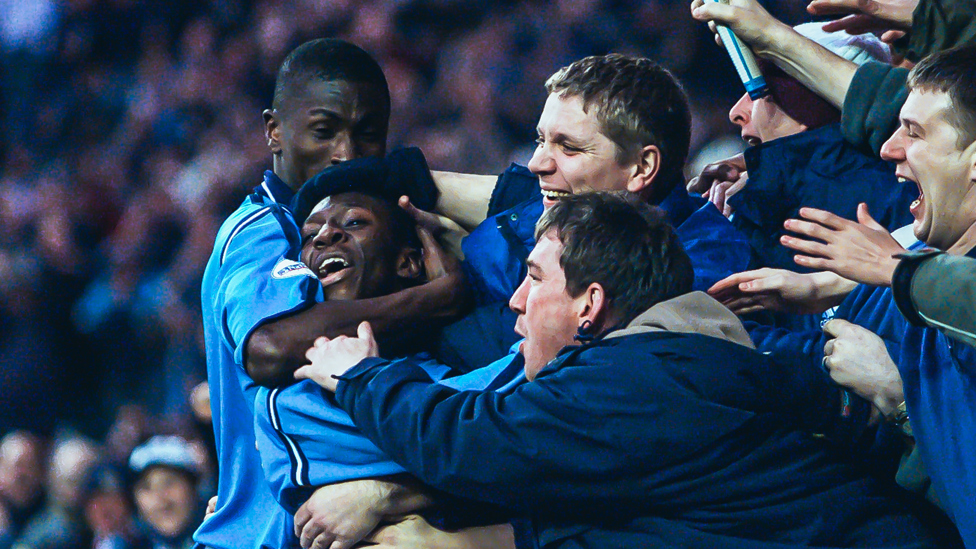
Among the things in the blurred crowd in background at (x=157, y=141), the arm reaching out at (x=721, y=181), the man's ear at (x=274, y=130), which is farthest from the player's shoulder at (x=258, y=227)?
the blurred crowd in background at (x=157, y=141)

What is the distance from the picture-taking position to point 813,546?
6.39 ft

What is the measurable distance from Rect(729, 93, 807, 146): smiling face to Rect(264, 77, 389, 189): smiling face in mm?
891

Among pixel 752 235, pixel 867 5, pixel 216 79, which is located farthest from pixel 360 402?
pixel 216 79

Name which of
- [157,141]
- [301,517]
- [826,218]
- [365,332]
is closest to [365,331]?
[365,332]

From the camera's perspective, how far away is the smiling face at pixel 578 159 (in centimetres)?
250

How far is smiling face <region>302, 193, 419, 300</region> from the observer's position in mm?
2600

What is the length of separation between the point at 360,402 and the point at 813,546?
30.1 inches

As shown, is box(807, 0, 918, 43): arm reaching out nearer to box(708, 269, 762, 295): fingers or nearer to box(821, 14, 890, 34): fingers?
box(821, 14, 890, 34): fingers

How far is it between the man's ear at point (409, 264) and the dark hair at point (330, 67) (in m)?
0.47

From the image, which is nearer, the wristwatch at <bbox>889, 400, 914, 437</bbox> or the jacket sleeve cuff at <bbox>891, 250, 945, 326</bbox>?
the jacket sleeve cuff at <bbox>891, 250, 945, 326</bbox>

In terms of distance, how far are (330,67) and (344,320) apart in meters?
0.83

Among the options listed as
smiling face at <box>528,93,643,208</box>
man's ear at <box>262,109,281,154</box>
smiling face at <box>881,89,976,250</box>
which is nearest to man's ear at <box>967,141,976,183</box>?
smiling face at <box>881,89,976,250</box>

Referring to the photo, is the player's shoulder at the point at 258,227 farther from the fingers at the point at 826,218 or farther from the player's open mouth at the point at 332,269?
the fingers at the point at 826,218

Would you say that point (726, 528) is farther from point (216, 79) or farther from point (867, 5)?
point (216, 79)
